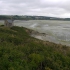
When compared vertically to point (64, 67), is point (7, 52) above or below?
above

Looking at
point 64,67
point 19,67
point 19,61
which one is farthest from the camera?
point 64,67

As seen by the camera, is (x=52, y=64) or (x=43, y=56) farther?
(x=43, y=56)

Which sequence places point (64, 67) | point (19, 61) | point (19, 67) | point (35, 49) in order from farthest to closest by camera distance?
point (35, 49) < point (64, 67) < point (19, 61) < point (19, 67)

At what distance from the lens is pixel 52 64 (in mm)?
10273

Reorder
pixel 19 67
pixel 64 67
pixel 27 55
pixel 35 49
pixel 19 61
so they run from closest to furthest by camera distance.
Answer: pixel 19 67
pixel 19 61
pixel 64 67
pixel 27 55
pixel 35 49

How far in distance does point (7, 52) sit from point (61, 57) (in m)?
3.62

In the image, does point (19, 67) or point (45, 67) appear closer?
point (19, 67)

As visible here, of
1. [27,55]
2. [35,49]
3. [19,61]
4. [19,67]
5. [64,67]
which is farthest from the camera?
[35,49]

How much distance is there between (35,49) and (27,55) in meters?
1.40

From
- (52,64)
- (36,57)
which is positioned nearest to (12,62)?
(36,57)

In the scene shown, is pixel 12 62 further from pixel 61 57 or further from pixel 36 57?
pixel 61 57

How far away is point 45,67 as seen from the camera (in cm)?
998

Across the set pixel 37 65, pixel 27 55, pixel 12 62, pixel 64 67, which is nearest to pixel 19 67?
pixel 12 62

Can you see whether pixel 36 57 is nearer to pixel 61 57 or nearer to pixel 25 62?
pixel 25 62
